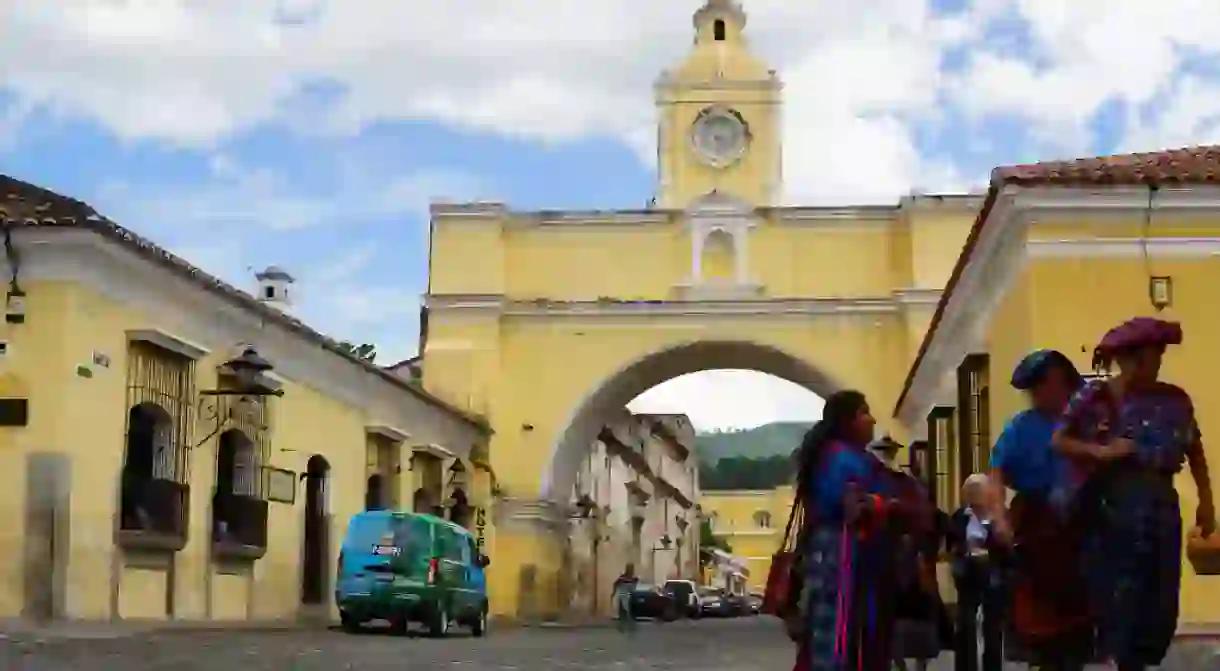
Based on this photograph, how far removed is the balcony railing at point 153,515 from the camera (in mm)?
18484

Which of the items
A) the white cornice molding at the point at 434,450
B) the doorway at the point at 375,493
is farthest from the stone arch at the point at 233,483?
the white cornice molding at the point at 434,450

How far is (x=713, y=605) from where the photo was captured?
1960 inches

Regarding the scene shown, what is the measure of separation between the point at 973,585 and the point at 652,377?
90.2 ft

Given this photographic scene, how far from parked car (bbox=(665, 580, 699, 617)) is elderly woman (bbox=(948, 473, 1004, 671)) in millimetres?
32507

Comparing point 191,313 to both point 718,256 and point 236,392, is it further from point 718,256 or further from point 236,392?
point 718,256

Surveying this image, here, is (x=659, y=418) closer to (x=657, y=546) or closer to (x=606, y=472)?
(x=657, y=546)

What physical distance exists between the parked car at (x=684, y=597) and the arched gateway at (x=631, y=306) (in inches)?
292

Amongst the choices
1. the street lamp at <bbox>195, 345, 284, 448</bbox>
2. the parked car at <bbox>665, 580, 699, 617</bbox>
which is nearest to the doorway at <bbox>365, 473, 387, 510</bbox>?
the street lamp at <bbox>195, 345, 284, 448</bbox>

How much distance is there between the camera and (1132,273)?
53.0ft

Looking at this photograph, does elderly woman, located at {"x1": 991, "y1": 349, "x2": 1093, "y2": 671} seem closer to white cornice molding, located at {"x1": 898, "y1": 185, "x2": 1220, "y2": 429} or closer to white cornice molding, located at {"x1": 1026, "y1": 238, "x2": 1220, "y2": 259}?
white cornice molding, located at {"x1": 898, "y1": 185, "x2": 1220, "y2": 429}

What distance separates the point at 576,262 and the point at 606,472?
50.3 feet

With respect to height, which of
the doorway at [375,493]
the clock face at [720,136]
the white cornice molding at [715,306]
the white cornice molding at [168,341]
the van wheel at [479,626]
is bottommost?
the van wheel at [479,626]

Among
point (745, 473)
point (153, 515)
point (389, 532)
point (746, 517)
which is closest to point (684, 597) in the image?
point (389, 532)

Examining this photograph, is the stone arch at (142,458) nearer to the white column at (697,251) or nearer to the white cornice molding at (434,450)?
the white cornice molding at (434,450)
